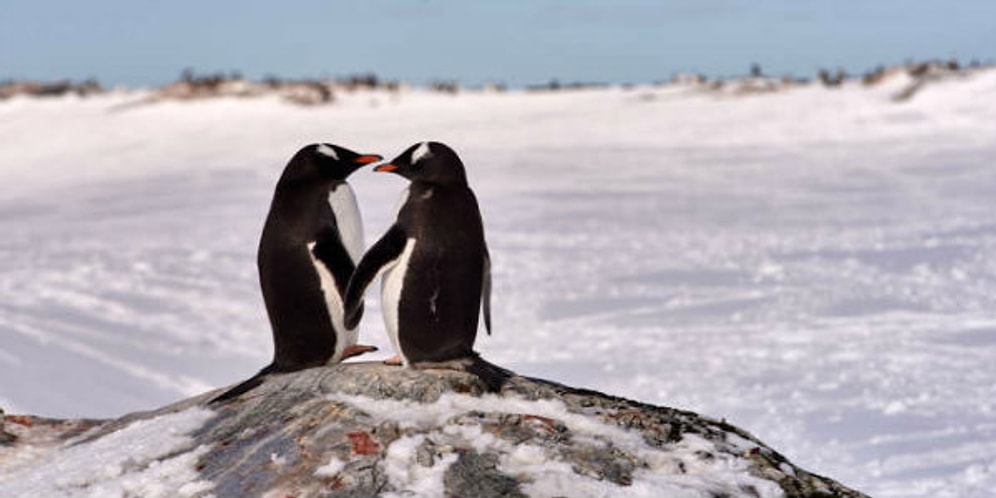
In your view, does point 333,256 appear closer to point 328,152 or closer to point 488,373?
point 328,152

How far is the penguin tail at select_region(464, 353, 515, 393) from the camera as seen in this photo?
425 cm

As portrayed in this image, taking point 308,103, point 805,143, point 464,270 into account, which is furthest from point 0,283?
point 308,103

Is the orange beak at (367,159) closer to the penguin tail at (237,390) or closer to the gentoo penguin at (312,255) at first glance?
→ the gentoo penguin at (312,255)

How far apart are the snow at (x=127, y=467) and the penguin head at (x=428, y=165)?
38.9 inches

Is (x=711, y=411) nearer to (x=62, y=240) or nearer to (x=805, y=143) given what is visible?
(x=62, y=240)

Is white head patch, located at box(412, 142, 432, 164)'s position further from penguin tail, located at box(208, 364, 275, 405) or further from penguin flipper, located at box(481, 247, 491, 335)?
penguin tail, located at box(208, 364, 275, 405)

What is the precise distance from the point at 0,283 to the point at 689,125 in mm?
12039

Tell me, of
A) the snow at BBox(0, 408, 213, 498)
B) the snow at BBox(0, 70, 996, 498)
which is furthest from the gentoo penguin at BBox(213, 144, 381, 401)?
the snow at BBox(0, 70, 996, 498)

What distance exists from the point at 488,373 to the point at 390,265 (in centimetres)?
46

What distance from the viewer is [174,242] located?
13.0m

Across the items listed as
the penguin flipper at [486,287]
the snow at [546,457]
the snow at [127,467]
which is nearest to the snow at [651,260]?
the penguin flipper at [486,287]

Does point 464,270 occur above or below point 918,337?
above

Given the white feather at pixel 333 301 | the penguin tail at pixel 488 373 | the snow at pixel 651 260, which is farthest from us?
the snow at pixel 651 260

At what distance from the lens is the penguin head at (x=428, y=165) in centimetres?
444
